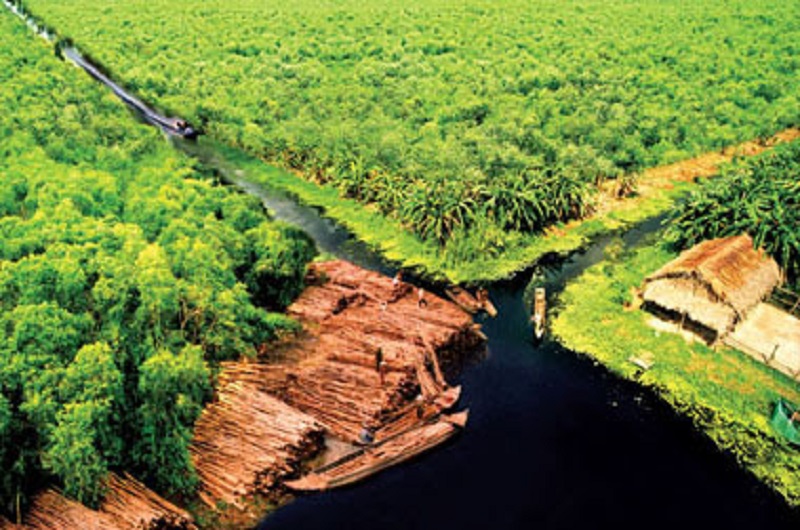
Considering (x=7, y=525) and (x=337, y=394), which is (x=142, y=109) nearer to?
(x=337, y=394)

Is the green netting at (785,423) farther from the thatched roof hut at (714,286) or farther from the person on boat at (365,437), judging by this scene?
the person on boat at (365,437)

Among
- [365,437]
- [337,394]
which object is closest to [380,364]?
[337,394]

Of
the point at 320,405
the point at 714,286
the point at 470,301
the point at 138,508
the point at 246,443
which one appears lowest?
the point at 138,508

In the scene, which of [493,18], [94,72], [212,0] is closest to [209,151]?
[94,72]

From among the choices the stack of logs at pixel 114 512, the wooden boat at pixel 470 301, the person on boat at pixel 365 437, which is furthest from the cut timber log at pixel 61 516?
the wooden boat at pixel 470 301

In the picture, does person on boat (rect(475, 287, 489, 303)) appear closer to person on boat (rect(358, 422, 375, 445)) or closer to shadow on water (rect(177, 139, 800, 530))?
shadow on water (rect(177, 139, 800, 530))

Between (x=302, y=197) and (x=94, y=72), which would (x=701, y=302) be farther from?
(x=94, y=72)
